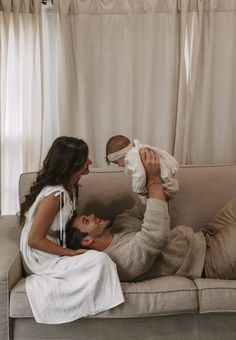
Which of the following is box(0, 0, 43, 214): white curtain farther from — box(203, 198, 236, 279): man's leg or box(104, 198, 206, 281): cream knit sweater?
box(203, 198, 236, 279): man's leg

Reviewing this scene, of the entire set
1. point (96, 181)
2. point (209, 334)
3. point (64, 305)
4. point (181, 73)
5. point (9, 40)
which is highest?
point (9, 40)

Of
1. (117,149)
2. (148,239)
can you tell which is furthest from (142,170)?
(117,149)

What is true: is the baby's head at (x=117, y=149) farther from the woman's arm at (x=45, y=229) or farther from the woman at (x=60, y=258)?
the woman's arm at (x=45, y=229)

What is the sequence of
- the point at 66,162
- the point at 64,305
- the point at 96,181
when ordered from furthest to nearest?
the point at 96,181 < the point at 66,162 < the point at 64,305

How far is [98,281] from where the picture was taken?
6.38 feet

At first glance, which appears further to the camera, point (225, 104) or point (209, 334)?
point (225, 104)

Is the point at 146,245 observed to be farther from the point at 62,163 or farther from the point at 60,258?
the point at 62,163

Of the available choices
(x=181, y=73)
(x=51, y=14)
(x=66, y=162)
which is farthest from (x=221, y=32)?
(x=66, y=162)

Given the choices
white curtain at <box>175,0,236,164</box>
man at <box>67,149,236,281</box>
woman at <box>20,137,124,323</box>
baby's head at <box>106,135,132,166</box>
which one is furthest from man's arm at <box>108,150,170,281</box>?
white curtain at <box>175,0,236,164</box>

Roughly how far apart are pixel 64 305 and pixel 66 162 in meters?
0.67

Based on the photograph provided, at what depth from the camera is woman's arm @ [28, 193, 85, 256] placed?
6.83 feet

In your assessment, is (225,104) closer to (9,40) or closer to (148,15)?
(148,15)

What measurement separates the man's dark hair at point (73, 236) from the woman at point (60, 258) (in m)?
0.03

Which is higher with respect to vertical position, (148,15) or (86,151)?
(148,15)
